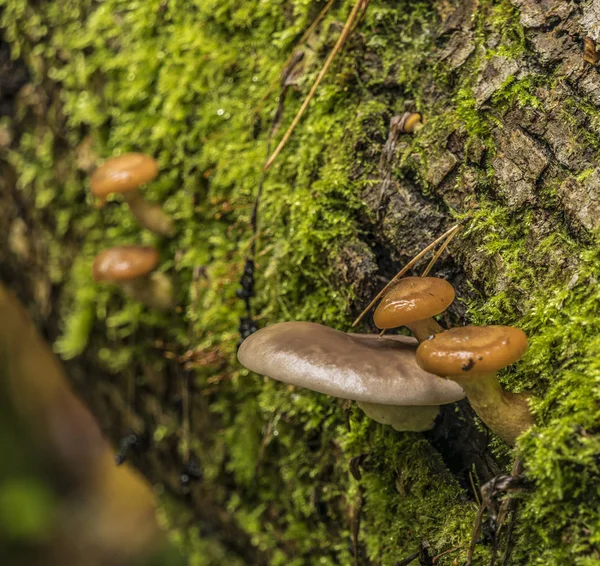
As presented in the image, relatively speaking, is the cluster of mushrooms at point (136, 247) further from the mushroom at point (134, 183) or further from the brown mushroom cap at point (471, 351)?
the brown mushroom cap at point (471, 351)

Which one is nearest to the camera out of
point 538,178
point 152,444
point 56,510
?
point 538,178

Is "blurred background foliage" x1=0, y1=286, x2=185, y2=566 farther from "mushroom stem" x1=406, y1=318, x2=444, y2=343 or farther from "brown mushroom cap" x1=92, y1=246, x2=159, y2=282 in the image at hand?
"mushroom stem" x1=406, y1=318, x2=444, y2=343

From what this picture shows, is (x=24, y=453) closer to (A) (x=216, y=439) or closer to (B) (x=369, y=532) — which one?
(A) (x=216, y=439)

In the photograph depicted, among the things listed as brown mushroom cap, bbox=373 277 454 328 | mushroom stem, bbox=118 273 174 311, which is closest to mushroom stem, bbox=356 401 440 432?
brown mushroom cap, bbox=373 277 454 328

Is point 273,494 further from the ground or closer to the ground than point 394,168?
closer to the ground

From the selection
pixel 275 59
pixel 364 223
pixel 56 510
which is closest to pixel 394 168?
pixel 364 223
